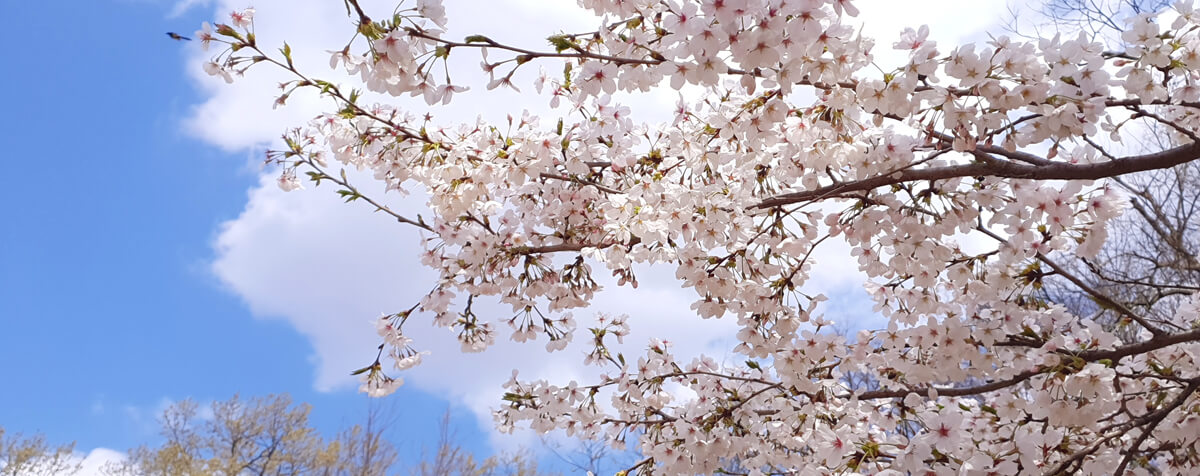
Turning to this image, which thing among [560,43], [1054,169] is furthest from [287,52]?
[1054,169]

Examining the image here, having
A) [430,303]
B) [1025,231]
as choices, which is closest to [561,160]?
→ [430,303]

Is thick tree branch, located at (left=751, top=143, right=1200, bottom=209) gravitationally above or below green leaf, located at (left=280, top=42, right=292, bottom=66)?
below

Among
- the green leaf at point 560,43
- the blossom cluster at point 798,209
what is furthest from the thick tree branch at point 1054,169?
the green leaf at point 560,43

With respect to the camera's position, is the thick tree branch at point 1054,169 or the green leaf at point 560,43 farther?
the thick tree branch at point 1054,169

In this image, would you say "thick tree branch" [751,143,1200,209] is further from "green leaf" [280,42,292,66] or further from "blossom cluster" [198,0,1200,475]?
"green leaf" [280,42,292,66]

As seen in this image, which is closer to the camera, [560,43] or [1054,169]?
[560,43]

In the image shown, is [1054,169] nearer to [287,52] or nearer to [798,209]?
[798,209]

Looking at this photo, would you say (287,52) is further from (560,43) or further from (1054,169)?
(1054,169)

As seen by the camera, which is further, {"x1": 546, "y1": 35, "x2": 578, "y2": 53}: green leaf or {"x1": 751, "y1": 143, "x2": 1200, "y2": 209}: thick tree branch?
{"x1": 751, "y1": 143, "x2": 1200, "y2": 209}: thick tree branch

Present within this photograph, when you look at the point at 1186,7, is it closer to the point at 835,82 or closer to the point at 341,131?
the point at 835,82

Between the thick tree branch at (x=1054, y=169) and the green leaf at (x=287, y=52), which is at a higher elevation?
the green leaf at (x=287, y=52)

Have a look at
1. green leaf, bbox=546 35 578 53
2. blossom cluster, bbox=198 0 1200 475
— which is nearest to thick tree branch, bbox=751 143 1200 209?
blossom cluster, bbox=198 0 1200 475

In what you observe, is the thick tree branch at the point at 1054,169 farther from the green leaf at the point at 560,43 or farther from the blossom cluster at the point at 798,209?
the green leaf at the point at 560,43

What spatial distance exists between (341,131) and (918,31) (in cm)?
267
